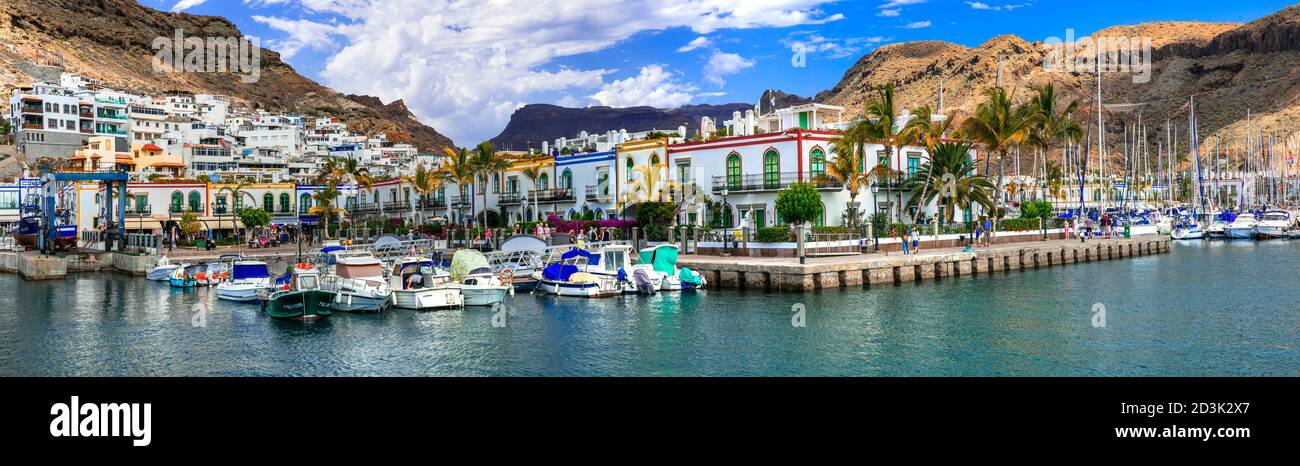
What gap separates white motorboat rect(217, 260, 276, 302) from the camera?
38125 mm

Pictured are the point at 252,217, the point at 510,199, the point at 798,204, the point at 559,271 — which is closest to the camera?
the point at 559,271

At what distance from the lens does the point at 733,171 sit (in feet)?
173

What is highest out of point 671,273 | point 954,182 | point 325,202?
point 325,202

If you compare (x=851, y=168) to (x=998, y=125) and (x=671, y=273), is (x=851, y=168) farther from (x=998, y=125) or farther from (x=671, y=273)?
(x=671, y=273)

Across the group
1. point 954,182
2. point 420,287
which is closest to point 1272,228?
point 954,182

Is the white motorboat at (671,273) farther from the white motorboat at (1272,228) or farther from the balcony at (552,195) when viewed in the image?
the white motorboat at (1272,228)

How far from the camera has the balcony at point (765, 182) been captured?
49.7m

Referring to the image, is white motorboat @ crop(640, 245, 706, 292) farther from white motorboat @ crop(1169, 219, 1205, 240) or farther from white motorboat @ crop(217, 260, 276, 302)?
white motorboat @ crop(1169, 219, 1205, 240)

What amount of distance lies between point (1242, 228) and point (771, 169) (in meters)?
59.1

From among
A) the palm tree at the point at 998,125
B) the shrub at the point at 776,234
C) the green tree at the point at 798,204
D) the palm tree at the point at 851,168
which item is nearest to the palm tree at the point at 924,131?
the palm tree at the point at 851,168

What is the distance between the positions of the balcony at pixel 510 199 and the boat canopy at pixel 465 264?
26449 millimetres

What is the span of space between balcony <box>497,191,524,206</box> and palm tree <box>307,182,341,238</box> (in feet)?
53.7

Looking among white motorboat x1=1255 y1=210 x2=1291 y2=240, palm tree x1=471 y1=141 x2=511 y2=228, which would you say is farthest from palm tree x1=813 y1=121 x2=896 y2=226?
white motorboat x1=1255 y1=210 x2=1291 y2=240
